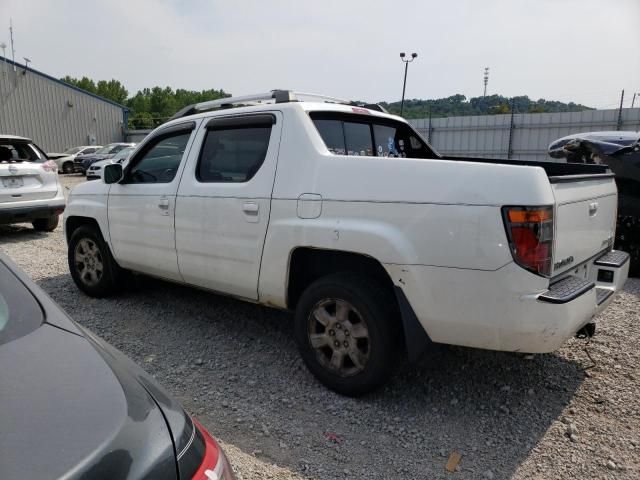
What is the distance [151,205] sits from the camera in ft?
14.5

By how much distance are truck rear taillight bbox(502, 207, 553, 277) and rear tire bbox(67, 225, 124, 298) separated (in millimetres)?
3972

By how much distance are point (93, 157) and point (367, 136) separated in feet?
83.1

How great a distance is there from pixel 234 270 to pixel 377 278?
1.13 metres

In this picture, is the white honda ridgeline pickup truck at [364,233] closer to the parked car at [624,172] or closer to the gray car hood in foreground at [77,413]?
the gray car hood in foreground at [77,413]

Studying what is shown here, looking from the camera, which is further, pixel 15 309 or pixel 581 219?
pixel 581 219

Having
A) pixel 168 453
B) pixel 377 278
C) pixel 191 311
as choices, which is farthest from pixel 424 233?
pixel 191 311

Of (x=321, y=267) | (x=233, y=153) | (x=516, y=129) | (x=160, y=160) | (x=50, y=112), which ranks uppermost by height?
(x=50, y=112)

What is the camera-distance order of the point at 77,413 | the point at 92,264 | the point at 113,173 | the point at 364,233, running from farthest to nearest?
the point at 92,264, the point at 113,173, the point at 364,233, the point at 77,413

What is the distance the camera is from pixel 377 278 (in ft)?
10.5

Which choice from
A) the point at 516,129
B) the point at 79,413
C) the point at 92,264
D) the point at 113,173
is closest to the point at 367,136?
the point at 113,173

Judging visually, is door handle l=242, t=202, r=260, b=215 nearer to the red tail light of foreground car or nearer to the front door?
the front door

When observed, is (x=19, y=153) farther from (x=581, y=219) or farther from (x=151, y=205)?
(x=581, y=219)

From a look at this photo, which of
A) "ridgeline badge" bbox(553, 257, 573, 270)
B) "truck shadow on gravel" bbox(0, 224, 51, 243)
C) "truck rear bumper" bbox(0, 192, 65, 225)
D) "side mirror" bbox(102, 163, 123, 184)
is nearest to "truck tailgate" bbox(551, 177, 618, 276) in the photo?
"ridgeline badge" bbox(553, 257, 573, 270)

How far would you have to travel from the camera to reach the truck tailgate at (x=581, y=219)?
273 cm
